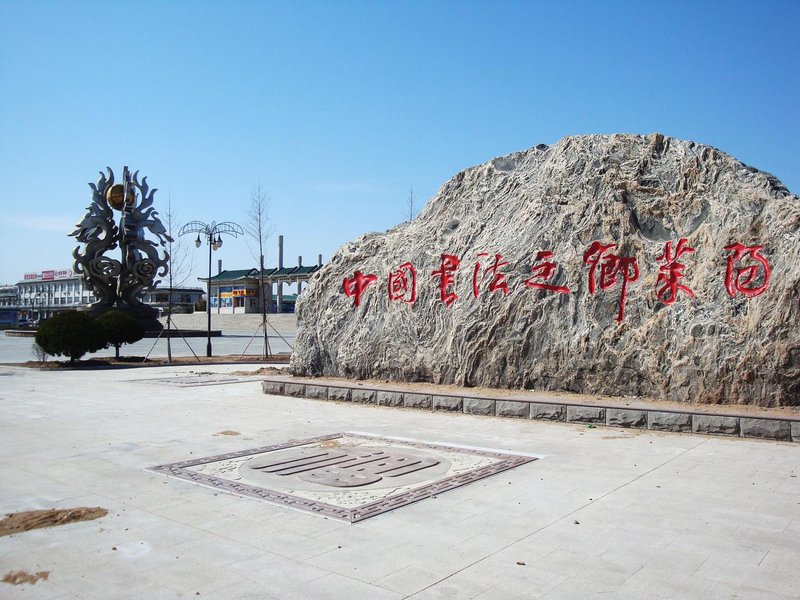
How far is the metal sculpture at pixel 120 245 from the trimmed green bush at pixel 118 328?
13304 millimetres

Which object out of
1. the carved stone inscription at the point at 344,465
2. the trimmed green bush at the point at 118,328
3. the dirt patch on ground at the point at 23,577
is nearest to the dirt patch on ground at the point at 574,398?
the carved stone inscription at the point at 344,465

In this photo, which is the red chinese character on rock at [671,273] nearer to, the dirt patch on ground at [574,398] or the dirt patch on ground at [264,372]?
the dirt patch on ground at [574,398]

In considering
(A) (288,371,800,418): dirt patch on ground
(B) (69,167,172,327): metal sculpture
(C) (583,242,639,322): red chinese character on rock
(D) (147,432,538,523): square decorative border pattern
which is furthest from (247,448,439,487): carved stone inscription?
(B) (69,167,172,327): metal sculpture

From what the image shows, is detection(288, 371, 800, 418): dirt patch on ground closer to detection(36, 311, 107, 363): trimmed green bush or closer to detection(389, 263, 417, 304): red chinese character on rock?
detection(389, 263, 417, 304): red chinese character on rock

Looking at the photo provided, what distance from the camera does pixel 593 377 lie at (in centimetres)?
940

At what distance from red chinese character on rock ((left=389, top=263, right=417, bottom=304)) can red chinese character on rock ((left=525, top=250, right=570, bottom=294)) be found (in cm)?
225

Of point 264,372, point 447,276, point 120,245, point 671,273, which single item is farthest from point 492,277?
point 120,245

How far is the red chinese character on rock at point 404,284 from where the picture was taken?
11641mm

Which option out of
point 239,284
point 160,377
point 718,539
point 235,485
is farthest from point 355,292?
point 239,284

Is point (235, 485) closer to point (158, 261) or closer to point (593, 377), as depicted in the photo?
point (593, 377)

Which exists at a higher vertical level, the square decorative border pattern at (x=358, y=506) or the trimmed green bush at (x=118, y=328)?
the trimmed green bush at (x=118, y=328)

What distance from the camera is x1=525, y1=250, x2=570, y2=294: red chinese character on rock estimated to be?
10.0 metres

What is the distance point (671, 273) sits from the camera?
9.15 metres

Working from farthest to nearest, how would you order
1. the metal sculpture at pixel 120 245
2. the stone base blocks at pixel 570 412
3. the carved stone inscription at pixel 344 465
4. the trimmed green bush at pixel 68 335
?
the metal sculpture at pixel 120 245 < the trimmed green bush at pixel 68 335 < the stone base blocks at pixel 570 412 < the carved stone inscription at pixel 344 465
